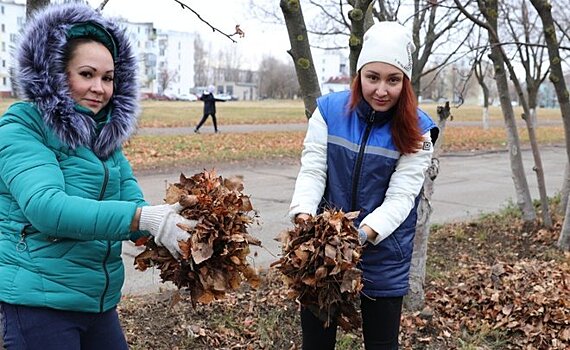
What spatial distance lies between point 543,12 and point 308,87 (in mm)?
3190

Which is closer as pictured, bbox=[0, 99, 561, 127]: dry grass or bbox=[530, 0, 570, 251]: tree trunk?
bbox=[530, 0, 570, 251]: tree trunk

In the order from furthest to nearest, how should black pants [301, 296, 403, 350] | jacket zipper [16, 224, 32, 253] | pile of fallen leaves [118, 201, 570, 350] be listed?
pile of fallen leaves [118, 201, 570, 350], black pants [301, 296, 403, 350], jacket zipper [16, 224, 32, 253]

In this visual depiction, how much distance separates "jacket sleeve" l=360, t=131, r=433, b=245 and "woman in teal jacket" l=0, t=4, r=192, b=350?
87 centimetres

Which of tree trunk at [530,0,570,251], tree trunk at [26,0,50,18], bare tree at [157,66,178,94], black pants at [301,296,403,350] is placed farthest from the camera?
bare tree at [157,66,178,94]

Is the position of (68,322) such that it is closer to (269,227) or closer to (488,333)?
(488,333)

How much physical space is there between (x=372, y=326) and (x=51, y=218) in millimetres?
1526

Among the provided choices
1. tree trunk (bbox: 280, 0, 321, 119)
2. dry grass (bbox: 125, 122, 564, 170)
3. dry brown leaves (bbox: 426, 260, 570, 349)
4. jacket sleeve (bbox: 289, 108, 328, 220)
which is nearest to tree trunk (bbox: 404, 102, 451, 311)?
dry brown leaves (bbox: 426, 260, 570, 349)

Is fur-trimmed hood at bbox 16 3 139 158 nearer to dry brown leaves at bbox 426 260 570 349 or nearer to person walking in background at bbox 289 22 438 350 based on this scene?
person walking in background at bbox 289 22 438 350

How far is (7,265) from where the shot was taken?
80.0 inches

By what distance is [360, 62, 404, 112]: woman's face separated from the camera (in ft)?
8.64

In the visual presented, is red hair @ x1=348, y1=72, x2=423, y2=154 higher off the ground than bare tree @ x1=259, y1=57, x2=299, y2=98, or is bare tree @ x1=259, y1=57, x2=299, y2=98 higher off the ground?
bare tree @ x1=259, y1=57, x2=299, y2=98

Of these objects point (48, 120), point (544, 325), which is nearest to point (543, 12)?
point (544, 325)

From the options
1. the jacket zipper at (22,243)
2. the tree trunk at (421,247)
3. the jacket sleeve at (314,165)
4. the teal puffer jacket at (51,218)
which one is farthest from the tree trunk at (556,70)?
the jacket zipper at (22,243)

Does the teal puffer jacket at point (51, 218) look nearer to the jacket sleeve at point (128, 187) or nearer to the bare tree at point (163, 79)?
the jacket sleeve at point (128, 187)
